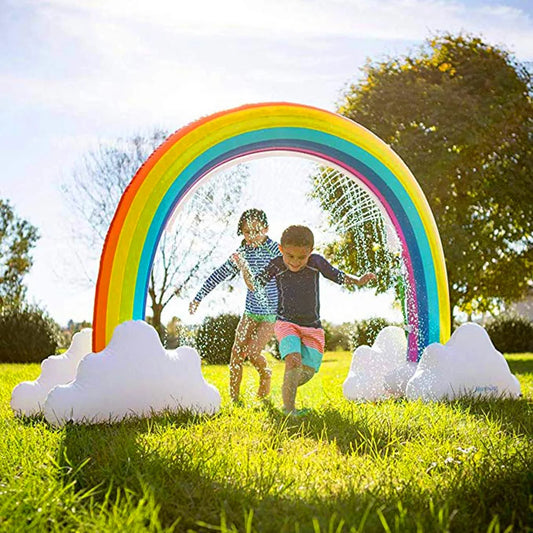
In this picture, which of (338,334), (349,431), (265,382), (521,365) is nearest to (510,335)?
(521,365)

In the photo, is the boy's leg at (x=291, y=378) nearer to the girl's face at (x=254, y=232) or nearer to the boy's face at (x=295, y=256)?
the boy's face at (x=295, y=256)

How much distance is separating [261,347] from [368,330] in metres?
1.26

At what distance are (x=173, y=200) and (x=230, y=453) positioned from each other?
7.12 feet

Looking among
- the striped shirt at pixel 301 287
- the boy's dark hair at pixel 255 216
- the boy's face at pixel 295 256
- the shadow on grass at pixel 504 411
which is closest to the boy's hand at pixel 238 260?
the boy's dark hair at pixel 255 216

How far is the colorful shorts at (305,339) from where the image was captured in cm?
428

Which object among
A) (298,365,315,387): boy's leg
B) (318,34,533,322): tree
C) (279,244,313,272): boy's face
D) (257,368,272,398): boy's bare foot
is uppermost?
(318,34,533,322): tree

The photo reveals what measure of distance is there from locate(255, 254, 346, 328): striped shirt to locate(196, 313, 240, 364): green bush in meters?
1.96

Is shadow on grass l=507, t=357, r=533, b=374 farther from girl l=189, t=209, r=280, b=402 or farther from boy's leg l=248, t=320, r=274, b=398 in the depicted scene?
girl l=189, t=209, r=280, b=402

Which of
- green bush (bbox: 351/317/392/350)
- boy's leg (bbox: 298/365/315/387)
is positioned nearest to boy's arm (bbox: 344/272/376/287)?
boy's leg (bbox: 298/365/315/387)

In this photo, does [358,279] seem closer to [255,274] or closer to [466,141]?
[255,274]

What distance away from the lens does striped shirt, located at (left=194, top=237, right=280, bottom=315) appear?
4.73 metres

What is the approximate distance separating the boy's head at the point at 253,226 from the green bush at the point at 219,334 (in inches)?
62.5

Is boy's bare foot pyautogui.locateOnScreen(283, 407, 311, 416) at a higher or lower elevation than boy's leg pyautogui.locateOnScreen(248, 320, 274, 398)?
lower

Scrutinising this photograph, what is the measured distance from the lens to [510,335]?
1523 cm
